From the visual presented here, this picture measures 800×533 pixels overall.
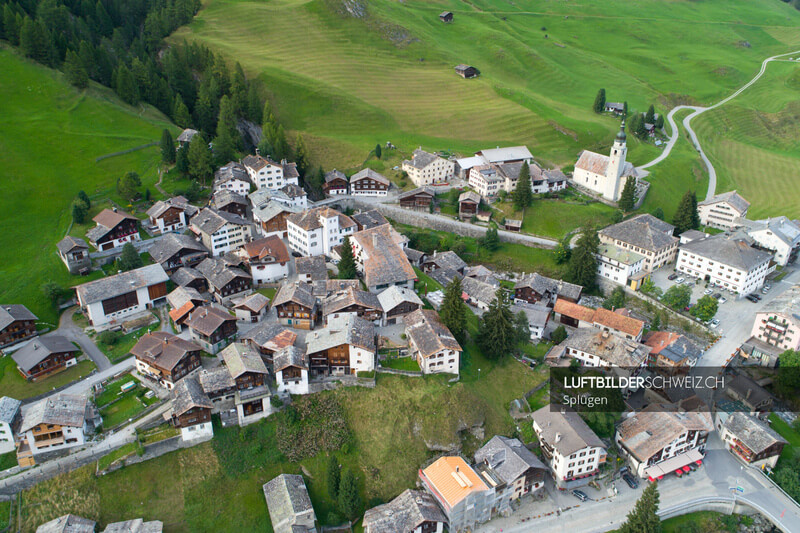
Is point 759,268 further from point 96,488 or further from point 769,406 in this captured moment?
point 96,488

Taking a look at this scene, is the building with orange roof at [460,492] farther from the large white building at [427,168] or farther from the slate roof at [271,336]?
the large white building at [427,168]

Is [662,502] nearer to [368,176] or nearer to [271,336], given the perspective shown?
[271,336]

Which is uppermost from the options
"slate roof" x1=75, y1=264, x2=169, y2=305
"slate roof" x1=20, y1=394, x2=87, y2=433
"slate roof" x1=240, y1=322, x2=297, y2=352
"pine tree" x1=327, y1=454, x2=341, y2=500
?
"slate roof" x1=75, y1=264, x2=169, y2=305

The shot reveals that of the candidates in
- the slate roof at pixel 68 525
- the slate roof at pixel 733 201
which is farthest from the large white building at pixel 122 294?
the slate roof at pixel 733 201

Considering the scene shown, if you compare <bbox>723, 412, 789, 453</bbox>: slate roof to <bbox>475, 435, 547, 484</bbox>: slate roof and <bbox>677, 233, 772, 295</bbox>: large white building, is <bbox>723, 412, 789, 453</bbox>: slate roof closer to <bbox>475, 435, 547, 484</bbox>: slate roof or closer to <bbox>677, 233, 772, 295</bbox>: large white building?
<bbox>475, 435, 547, 484</bbox>: slate roof

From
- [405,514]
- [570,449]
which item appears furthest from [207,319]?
[570,449]

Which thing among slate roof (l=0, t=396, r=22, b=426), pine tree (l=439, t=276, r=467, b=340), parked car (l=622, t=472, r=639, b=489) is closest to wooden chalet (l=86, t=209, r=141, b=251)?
slate roof (l=0, t=396, r=22, b=426)
